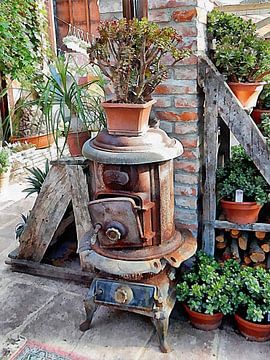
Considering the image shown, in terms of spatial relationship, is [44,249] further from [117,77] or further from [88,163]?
[117,77]

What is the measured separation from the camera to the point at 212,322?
6.25 feet

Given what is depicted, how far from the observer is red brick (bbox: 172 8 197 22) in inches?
72.9

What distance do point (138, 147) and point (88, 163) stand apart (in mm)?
621

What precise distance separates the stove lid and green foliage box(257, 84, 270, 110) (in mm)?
744

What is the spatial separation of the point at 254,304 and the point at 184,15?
1.46 m

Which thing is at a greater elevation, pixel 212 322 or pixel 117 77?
pixel 117 77

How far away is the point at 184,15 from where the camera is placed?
186 centimetres

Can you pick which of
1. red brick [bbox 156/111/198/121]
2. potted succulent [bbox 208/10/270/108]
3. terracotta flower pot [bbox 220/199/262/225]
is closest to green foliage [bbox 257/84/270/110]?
potted succulent [bbox 208/10/270/108]

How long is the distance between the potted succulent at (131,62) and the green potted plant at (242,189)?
0.59 meters

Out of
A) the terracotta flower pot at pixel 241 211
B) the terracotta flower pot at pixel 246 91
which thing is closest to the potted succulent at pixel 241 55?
the terracotta flower pot at pixel 246 91

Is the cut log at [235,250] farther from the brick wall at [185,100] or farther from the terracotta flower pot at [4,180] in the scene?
the terracotta flower pot at [4,180]

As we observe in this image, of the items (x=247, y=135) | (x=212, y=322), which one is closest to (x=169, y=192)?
(x=247, y=135)

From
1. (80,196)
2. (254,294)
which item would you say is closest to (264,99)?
(254,294)

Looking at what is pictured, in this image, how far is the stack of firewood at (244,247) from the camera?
2025 mm
